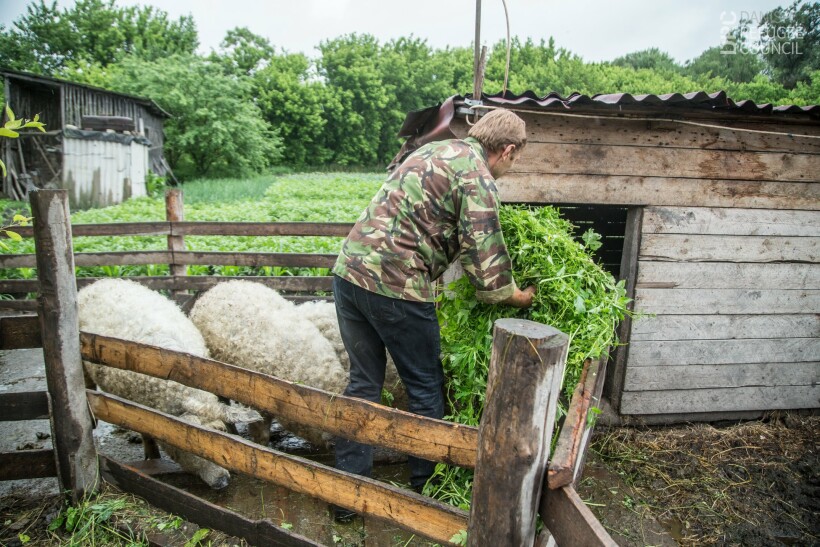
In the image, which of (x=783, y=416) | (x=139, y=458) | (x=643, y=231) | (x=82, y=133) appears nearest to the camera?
(x=139, y=458)

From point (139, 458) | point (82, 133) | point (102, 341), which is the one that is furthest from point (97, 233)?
point (82, 133)

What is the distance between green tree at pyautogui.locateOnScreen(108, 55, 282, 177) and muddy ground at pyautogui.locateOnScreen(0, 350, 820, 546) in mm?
30672

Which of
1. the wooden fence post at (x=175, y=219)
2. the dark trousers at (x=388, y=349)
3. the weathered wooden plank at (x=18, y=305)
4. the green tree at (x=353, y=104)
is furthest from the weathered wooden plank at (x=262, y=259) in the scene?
the green tree at (x=353, y=104)

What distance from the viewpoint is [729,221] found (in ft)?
16.7

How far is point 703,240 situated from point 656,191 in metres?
0.75

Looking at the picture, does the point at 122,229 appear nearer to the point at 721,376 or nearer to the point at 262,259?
the point at 262,259

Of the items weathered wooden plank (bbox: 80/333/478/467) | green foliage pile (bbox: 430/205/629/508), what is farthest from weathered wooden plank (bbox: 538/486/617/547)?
green foliage pile (bbox: 430/205/629/508)

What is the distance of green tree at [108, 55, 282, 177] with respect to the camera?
106 feet

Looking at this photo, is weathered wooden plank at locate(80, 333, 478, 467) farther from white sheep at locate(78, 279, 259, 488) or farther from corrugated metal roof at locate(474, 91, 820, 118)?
corrugated metal roof at locate(474, 91, 820, 118)

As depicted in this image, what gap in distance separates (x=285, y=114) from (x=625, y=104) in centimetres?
4948

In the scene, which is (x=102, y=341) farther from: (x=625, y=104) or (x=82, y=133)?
(x=82, y=133)

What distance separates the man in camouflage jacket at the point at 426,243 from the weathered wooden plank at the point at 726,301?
98.5 inches

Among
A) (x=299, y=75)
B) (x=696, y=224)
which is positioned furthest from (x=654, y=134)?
(x=299, y=75)

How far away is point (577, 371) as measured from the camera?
3008 mm
